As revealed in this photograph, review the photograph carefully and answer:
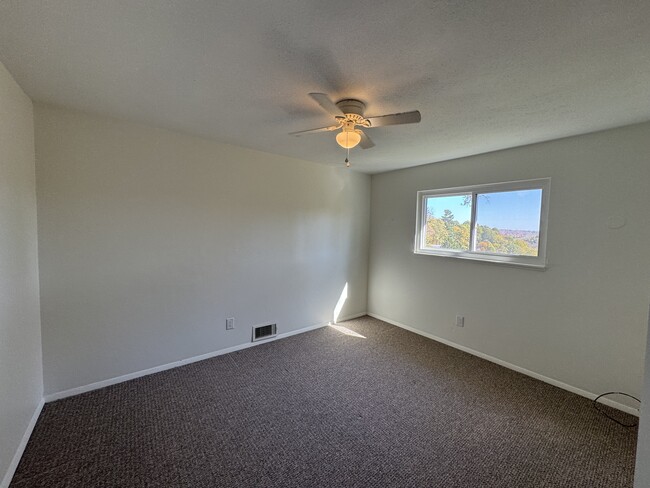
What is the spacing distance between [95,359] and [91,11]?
249 centimetres

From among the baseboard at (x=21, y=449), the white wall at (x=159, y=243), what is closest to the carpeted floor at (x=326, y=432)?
the baseboard at (x=21, y=449)

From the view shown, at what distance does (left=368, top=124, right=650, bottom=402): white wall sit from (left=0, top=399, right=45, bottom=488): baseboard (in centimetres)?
376

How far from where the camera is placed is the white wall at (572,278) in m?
2.21

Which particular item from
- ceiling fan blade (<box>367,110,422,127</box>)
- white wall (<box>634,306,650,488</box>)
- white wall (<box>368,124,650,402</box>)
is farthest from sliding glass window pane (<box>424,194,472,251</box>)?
white wall (<box>634,306,650,488</box>)

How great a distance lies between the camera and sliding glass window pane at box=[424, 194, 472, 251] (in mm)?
3414

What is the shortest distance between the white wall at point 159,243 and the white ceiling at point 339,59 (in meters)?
0.43

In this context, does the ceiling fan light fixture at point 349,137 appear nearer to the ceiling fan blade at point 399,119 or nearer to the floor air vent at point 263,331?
the ceiling fan blade at point 399,119

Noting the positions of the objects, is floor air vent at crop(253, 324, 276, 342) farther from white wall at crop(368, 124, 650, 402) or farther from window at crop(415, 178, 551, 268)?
window at crop(415, 178, 551, 268)

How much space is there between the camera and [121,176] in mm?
2439

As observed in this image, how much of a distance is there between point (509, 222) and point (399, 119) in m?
2.04

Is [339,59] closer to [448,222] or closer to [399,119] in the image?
[399,119]

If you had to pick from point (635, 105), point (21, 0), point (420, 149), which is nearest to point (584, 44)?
point (635, 105)

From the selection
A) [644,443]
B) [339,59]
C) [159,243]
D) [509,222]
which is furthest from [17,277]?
[509,222]

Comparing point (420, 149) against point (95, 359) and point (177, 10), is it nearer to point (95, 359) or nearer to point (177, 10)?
point (177, 10)
